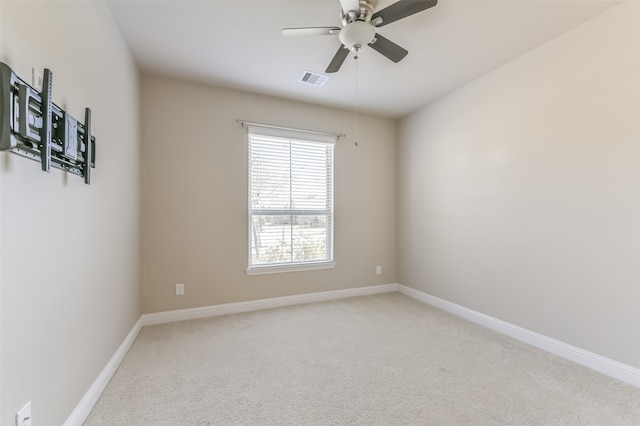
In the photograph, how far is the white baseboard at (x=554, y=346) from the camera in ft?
6.48

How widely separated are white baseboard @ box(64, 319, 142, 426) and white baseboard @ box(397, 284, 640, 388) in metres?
3.33

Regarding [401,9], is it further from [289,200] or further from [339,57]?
[289,200]

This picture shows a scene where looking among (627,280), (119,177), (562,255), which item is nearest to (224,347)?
(119,177)

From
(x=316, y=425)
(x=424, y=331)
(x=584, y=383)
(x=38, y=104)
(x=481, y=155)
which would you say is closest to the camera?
(x=38, y=104)

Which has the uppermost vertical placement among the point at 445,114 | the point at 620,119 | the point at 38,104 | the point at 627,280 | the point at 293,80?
the point at 293,80

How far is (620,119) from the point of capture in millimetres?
2031

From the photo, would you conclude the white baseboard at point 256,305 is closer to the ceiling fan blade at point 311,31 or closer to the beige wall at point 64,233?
the beige wall at point 64,233

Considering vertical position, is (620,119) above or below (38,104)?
above

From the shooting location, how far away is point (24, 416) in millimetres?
1091

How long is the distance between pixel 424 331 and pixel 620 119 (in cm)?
231

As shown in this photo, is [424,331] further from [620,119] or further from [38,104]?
[38,104]

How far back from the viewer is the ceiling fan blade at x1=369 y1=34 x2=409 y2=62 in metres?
2.05

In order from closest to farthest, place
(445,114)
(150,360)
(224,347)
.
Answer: (150,360) → (224,347) → (445,114)

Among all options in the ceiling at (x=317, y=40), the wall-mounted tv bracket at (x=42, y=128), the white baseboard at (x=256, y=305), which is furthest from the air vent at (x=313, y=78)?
the white baseboard at (x=256, y=305)
